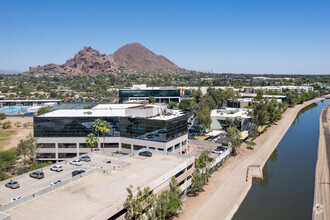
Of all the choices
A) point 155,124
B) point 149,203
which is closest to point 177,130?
point 155,124

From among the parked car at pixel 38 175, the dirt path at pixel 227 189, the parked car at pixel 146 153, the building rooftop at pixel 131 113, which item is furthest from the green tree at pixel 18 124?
the dirt path at pixel 227 189

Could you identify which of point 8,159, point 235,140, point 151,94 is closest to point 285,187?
point 235,140

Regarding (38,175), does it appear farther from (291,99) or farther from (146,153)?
(291,99)

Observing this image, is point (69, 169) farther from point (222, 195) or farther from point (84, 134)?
point (222, 195)

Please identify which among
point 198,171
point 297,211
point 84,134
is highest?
point 84,134

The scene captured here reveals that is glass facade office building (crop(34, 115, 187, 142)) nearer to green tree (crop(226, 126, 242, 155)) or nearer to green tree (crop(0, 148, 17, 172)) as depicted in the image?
green tree (crop(0, 148, 17, 172))

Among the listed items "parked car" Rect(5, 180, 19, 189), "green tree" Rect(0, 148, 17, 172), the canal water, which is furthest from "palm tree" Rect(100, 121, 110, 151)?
the canal water
